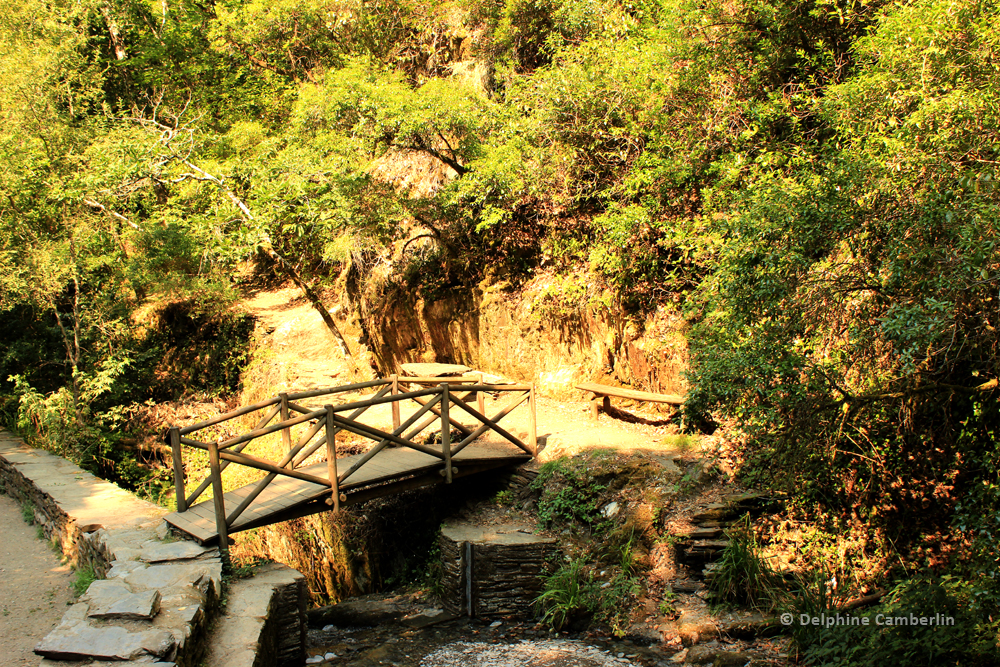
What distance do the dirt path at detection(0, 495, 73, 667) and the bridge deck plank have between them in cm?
114

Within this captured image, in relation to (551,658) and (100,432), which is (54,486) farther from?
(551,658)

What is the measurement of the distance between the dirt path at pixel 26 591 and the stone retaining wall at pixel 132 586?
0.19m

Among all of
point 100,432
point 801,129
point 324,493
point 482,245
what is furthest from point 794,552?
point 100,432

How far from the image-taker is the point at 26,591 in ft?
20.1

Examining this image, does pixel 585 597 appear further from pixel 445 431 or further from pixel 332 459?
pixel 332 459

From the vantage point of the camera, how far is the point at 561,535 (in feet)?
24.3

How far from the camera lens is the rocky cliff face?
9.34 metres

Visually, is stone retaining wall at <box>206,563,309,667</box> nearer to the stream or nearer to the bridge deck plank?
the stream

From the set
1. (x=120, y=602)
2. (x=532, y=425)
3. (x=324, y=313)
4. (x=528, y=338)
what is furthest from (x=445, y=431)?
(x=324, y=313)

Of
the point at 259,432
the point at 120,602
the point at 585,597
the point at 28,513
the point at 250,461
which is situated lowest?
the point at 585,597

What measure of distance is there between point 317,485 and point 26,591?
8.95 ft

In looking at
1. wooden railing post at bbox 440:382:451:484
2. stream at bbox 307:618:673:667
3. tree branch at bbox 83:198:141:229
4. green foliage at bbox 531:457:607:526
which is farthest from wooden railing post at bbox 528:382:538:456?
tree branch at bbox 83:198:141:229

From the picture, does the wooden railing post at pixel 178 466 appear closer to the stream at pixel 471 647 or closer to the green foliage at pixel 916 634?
the stream at pixel 471 647

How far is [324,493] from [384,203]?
637 cm
